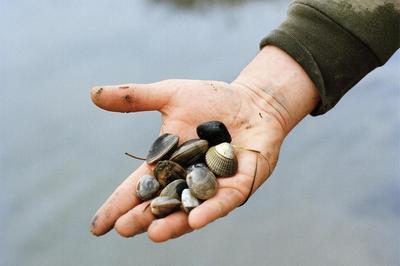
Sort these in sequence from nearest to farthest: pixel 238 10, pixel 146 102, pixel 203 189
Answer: pixel 203 189 < pixel 146 102 < pixel 238 10

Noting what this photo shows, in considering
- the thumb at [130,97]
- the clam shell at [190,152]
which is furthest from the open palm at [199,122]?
the clam shell at [190,152]

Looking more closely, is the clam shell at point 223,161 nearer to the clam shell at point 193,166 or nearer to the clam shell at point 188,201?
the clam shell at point 193,166

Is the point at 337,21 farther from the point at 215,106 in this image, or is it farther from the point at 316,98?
the point at 215,106

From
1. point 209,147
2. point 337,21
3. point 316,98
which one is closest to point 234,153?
point 209,147

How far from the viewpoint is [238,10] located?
6.24 m

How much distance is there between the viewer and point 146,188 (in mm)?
2701

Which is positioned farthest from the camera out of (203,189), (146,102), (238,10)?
(238,10)

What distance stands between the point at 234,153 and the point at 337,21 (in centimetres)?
96

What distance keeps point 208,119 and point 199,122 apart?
5 centimetres

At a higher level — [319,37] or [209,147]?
[319,37]

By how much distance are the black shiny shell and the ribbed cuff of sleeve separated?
0.62 m

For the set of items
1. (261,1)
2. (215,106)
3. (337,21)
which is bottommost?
(261,1)

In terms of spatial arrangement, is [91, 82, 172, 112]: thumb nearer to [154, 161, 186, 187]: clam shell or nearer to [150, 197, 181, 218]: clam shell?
[154, 161, 186, 187]: clam shell

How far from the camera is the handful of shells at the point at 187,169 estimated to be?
2578 mm
